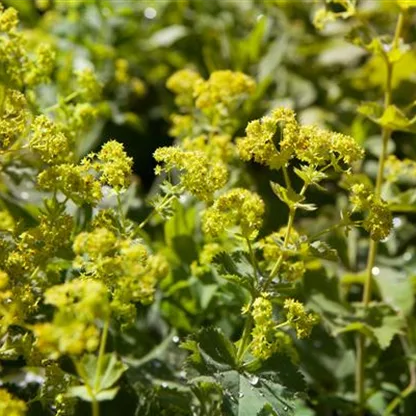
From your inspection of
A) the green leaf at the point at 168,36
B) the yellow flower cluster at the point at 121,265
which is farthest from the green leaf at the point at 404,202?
the green leaf at the point at 168,36

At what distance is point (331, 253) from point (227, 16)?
1.77 m

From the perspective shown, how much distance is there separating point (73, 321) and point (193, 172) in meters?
0.46

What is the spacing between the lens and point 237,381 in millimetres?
1450

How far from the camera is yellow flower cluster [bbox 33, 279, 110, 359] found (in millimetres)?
1046

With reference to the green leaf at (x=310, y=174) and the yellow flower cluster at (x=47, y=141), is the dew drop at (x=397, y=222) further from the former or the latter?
the yellow flower cluster at (x=47, y=141)

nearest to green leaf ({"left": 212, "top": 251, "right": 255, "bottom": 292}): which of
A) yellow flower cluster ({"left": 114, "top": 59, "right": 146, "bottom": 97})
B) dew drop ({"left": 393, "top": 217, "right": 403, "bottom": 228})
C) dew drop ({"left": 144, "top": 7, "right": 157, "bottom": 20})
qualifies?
dew drop ({"left": 393, "top": 217, "right": 403, "bottom": 228})

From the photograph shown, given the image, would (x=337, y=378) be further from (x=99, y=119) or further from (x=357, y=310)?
(x=99, y=119)

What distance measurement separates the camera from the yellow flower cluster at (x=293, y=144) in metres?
1.43

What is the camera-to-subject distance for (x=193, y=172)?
145 centimetres

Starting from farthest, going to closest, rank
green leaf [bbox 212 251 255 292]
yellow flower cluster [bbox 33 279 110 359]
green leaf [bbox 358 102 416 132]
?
green leaf [bbox 358 102 416 132]
green leaf [bbox 212 251 255 292]
yellow flower cluster [bbox 33 279 110 359]

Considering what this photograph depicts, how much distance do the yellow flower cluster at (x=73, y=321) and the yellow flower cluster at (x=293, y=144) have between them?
18.7 inches

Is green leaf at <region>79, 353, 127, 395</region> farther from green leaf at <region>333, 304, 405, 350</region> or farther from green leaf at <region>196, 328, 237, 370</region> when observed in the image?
green leaf at <region>333, 304, 405, 350</region>

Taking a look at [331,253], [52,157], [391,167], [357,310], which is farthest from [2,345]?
[391,167]

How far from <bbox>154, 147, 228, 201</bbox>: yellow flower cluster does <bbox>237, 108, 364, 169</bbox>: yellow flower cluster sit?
3.0 inches
